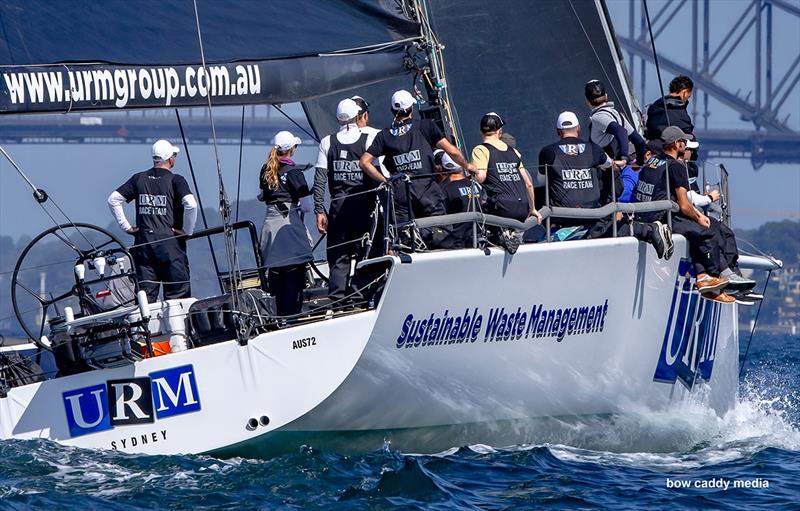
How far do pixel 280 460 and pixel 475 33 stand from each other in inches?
204

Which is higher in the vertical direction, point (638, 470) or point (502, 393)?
point (502, 393)

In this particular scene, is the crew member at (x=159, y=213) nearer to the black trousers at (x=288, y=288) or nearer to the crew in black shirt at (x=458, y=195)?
the black trousers at (x=288, y=288)

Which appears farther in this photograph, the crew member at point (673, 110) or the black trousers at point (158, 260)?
the crew member at point (673, 110)

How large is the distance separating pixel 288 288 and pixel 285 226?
1.13 ft

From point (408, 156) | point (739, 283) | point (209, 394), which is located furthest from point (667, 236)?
point (209, 394)

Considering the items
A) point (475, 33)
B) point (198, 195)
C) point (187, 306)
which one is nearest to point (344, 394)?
point (187, 306)

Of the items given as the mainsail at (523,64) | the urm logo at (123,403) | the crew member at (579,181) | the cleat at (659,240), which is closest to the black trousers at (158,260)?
the urm logo at (123,403)

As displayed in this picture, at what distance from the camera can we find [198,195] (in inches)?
351

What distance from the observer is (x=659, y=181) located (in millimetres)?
8461

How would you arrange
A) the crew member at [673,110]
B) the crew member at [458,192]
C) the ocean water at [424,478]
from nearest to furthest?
the ocean water at [424,478]
the crew member at [458,192]
the crew member at [673,110]

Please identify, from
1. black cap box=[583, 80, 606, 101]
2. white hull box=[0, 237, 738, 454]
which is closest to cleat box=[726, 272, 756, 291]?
white hull box=[0, 237, 738, 454]

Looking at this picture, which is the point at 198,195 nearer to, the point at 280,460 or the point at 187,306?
the point at 187,306

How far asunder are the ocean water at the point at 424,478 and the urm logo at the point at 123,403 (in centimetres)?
15

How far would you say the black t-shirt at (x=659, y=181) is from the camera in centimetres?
841
